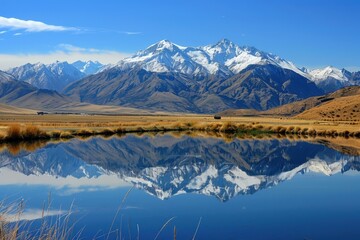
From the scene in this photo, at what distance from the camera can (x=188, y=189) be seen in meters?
26.2

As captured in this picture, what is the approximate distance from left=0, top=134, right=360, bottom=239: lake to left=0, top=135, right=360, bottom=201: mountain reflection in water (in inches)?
3.1

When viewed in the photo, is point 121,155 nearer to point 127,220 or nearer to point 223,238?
point 127,220

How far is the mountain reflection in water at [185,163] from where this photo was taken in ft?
93.2

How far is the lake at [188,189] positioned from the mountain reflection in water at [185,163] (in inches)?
3.1

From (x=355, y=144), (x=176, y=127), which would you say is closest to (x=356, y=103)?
(x=176, y=127)

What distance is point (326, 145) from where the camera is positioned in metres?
51.8

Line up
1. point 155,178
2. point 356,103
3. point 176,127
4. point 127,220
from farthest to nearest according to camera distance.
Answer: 1. point 356,103
2. point 176,127
3. point 155,178
4. point 127,220

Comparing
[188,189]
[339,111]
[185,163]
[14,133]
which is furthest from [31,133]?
[339,111]

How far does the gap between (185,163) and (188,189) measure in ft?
40.7

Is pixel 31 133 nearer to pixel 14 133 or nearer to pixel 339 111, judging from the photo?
pixel 14 133

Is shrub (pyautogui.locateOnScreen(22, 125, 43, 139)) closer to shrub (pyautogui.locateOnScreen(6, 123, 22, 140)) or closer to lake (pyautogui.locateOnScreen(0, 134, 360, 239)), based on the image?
shrub (pyautogui.locateOnScreen(6, 123, 22, 140))

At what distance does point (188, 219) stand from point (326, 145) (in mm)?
36882

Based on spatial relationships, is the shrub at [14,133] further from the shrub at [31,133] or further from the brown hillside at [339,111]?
the brown hillside at [339,111]

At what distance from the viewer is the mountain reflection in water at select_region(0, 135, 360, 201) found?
1118 inches
